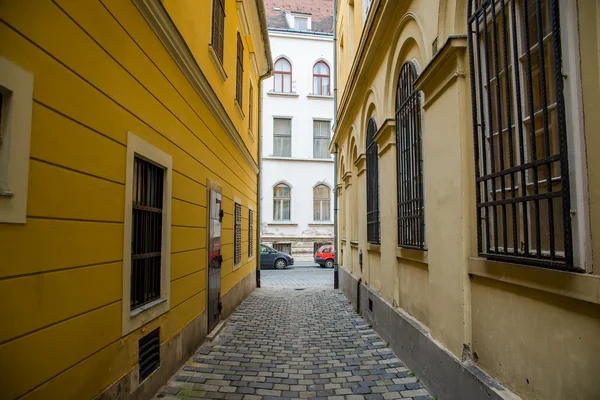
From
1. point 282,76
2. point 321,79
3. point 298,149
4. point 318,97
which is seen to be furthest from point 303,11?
point 298,149

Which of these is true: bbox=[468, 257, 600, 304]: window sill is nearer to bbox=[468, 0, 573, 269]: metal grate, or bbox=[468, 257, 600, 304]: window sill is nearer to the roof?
bbox=[468, 0, 573, 269]: metal grate

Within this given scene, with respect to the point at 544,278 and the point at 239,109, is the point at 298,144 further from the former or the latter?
Answer: the point at 544,278

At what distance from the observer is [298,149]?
2562 cm

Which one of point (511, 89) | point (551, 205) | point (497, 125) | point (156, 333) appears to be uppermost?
point (511, 89)

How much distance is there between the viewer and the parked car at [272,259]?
70.1 ft

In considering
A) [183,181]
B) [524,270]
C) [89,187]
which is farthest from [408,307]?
[89,187]

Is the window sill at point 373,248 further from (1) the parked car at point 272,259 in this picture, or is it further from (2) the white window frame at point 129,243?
(1) the parked car at point 272,259

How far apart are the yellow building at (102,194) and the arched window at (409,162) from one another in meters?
2.97

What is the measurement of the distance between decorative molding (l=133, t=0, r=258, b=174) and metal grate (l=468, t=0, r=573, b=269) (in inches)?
117

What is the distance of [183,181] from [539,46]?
4061mm

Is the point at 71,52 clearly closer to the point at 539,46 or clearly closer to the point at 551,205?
the point at 539,46

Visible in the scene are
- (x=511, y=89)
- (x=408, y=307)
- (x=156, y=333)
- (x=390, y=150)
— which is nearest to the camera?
(x=511, y=89)

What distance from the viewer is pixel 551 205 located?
2.43m

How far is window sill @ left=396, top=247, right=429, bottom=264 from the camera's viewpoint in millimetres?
4986
